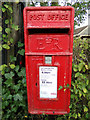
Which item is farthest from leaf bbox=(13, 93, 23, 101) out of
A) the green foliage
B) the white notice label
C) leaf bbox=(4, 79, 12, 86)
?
the white notice label

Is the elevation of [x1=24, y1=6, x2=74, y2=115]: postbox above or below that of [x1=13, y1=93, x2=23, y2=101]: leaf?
above

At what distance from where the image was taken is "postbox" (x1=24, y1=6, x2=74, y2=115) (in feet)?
4.93

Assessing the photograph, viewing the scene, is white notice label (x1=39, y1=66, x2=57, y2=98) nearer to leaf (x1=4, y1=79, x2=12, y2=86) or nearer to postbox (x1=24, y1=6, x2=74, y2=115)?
postbox (x1=24, y1=6, x2=74, y2=115)

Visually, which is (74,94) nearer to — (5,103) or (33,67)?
(33,67)

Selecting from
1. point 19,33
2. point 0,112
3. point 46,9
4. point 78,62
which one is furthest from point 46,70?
point 0,112

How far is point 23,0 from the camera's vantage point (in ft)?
7.41

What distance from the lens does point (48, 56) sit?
159 cm

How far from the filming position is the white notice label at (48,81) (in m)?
1.65

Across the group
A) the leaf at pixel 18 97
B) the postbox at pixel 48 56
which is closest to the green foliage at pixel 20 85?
the leaf at pixel 18 97

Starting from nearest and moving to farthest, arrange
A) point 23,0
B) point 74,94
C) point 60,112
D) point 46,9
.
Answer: point 46,9 < point 60,112 < point 74,94 < point 23,0

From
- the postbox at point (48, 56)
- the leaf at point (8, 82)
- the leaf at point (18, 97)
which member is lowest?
the leaf at point (18, 97)

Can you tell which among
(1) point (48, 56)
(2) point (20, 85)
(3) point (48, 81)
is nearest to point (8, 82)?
(2) point (20, 85)

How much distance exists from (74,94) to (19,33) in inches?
59.6

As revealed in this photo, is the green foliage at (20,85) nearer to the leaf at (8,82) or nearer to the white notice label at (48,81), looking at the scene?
the leaf at (8,82)
